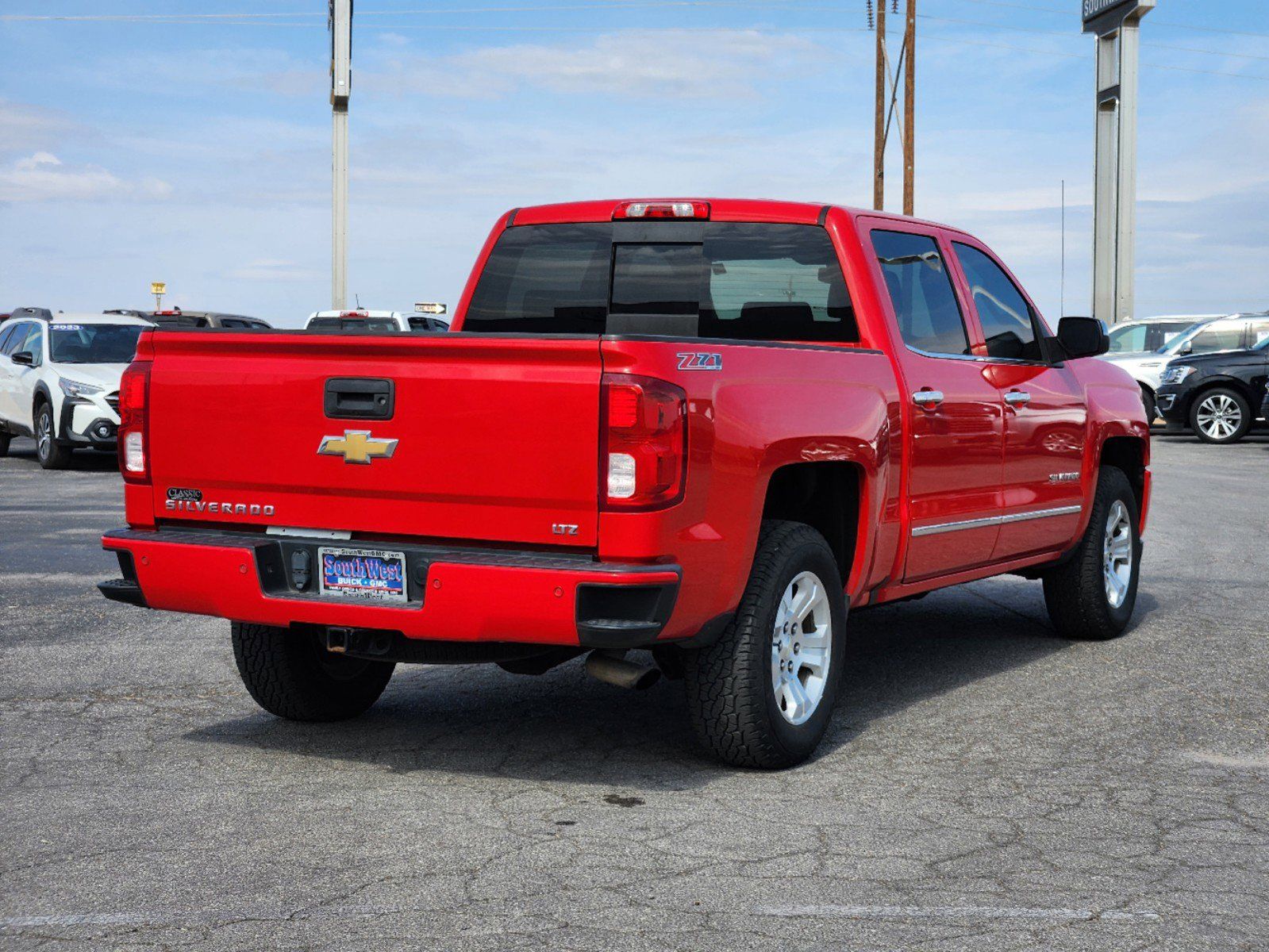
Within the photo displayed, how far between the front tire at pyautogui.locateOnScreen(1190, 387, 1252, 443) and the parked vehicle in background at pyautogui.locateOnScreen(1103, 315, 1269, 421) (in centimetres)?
68

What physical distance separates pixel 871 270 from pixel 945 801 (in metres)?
2.26

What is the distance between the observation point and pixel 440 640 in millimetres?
5328

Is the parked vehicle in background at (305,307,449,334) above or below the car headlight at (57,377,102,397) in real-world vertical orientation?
above

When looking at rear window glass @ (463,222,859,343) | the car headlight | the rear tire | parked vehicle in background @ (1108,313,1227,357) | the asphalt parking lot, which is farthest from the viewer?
parked vehicle in background @ (1108,313,1227,357)

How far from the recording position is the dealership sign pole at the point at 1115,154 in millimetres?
38094

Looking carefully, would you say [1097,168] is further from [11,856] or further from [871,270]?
[11,856]

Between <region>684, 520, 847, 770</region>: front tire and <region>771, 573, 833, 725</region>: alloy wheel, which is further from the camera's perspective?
<region>771, 573, 833, 725</region>: alloy wheel

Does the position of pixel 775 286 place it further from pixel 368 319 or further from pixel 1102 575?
pixel 368 319

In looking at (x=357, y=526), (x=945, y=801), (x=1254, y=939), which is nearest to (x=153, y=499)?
(x=357, y=526)

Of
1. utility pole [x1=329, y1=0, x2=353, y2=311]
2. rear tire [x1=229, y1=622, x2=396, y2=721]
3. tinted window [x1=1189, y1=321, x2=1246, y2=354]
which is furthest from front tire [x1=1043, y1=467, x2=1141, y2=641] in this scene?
utility pole [x1=329, y1=0, x2=353, y2=311]

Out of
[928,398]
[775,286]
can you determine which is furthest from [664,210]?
[928,398]

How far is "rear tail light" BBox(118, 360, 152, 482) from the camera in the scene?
5.62 m

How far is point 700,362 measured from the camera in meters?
5.07

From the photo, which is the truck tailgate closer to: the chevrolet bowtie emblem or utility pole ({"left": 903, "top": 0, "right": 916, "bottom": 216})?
the chevrolet bowtie emblem
